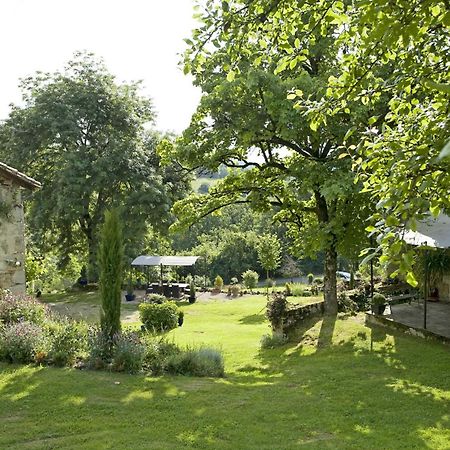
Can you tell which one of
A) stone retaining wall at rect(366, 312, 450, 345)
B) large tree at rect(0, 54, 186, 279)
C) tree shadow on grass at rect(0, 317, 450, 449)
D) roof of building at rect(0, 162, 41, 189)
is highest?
large tree at rect(0, 54, 186, 279)

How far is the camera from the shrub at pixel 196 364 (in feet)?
33.5

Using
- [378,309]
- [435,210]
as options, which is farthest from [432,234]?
[435,210]

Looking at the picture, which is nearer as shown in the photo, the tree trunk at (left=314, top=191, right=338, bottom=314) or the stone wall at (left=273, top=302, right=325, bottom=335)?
the stone wall at (left=273, top=302, right=325, bottom=335)

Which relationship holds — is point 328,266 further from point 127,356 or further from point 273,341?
point 127,356

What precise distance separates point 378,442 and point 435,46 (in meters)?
5.30

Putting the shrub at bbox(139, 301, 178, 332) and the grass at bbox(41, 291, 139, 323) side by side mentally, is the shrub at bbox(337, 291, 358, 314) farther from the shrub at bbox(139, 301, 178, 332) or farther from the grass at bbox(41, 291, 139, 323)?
the grass at bbox(41, 291, 139, 323)

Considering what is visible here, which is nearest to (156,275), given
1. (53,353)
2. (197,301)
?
(197,301)

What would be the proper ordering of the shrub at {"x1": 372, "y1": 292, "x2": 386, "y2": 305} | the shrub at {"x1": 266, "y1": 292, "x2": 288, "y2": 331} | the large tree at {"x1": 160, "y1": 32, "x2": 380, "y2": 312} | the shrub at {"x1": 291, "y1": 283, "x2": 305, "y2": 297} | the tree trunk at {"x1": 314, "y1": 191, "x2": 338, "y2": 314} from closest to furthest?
1. the large tree at {"x1": 160, "y1": 32, "x2": 380, "y2": 312}
2. the shrub at {"x1": 266, "y1": 292, "x2": 288, "y2": 331}
3. the shrub at {"x1": 372, "y1": 292, "x2": 386, "y2": 305}
4. the tree trunk at {"x1": 314, "y1": 191, "x2": 338, "y2": 314}
5. the shrub at {"x1": 291, "y1": 283, "x2": 305, "y2": 297}

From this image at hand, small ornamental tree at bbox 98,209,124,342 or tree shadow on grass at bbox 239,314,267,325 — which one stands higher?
small ornamental tree at bbox 98,209,124,342

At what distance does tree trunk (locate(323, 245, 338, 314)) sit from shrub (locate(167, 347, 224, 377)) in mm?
6105

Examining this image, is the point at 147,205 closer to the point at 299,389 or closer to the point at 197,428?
the point at 299,389

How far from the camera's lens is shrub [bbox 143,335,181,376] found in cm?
1012

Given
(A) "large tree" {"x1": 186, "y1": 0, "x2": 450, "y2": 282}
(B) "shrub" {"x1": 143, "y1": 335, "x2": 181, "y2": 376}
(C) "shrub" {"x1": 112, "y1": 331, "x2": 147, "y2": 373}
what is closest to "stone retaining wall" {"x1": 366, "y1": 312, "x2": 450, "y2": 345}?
(B) "shrub" {"x1": 143, "y1": 335, "x2": 181, "y2": 376}

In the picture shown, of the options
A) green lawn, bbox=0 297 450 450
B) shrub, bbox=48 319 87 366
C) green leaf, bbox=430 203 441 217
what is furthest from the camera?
shrub, bbox=48 319 87 366
